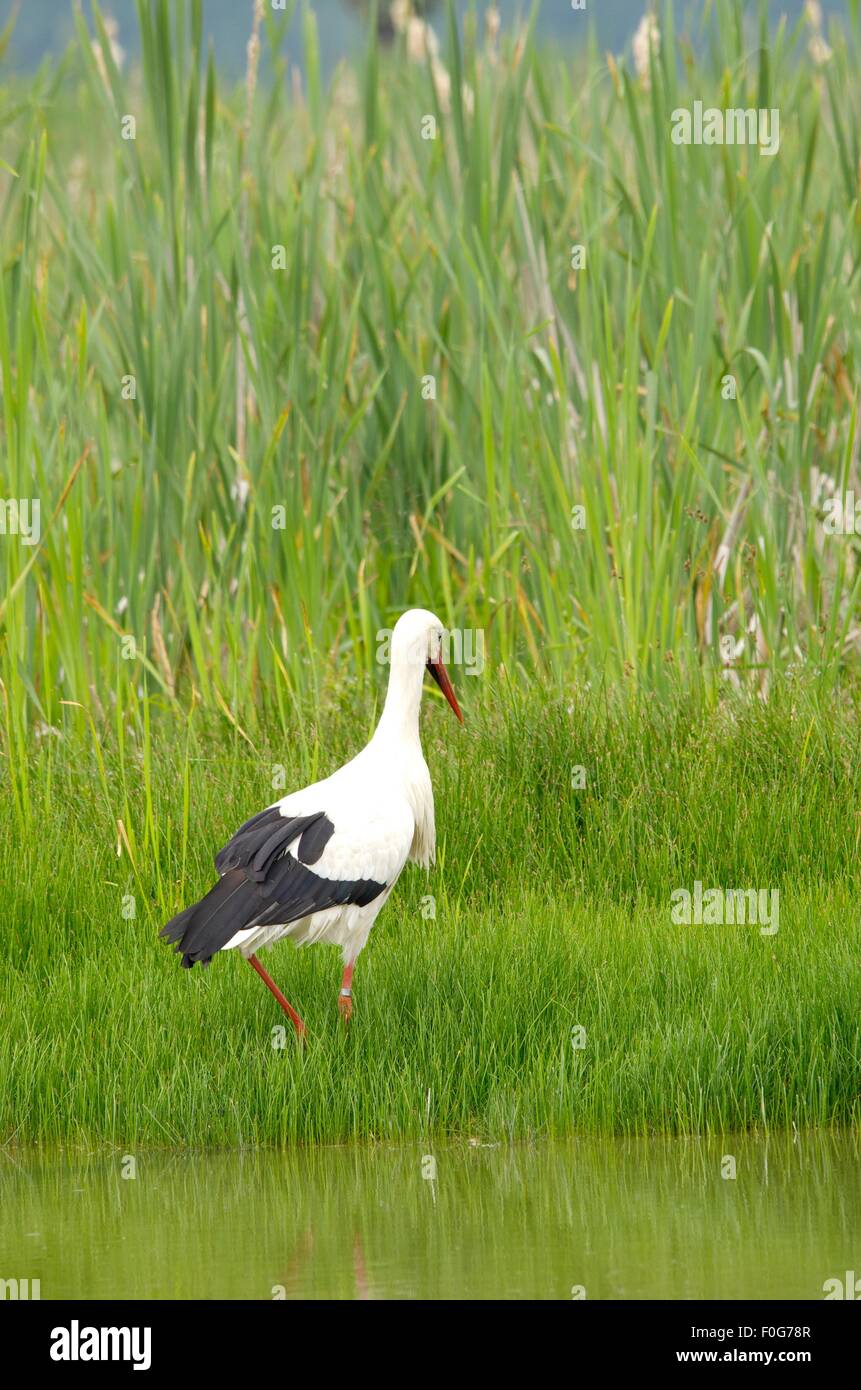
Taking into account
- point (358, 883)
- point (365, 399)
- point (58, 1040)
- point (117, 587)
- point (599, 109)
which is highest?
point (599, 109)

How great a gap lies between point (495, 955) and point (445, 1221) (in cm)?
150

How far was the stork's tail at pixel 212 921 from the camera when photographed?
5.28 meters

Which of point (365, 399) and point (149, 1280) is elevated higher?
point (365, 399)

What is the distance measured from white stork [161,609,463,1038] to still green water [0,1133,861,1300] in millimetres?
640

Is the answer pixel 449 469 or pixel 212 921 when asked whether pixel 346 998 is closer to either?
pixel 212 921

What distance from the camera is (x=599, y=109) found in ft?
28.3

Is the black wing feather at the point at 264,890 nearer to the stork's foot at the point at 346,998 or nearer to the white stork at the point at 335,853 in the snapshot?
the white stork at the point at 335,853

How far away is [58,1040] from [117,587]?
301 cm

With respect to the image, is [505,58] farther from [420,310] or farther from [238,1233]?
[238,1233]

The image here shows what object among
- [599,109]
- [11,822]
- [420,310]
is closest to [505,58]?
[599,109]

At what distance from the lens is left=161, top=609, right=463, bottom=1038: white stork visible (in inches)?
212
